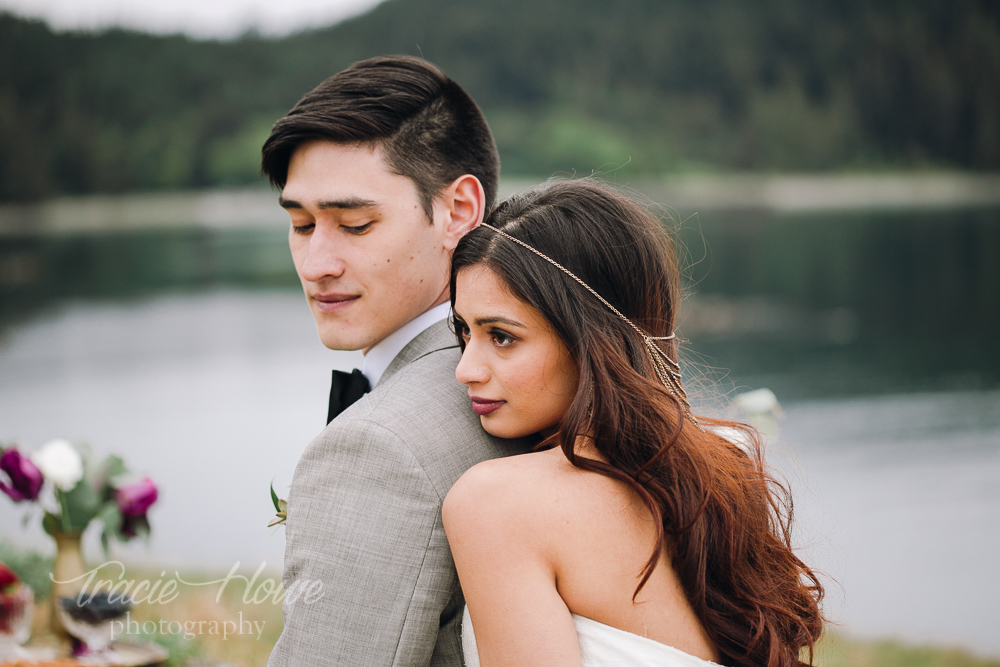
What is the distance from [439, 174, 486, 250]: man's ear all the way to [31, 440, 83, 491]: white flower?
275 centimetres

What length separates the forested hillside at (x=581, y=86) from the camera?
88.0m

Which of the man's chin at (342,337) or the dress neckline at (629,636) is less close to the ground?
the man's chin at (342,337)

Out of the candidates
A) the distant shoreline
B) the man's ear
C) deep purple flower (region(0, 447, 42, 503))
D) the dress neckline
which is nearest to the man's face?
the man's ear

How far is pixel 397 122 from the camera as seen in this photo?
230 centimetres

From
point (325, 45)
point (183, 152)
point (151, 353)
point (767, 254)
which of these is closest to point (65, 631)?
point (151, 353)

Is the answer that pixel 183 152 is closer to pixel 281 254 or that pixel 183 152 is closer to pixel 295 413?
pixel 281 254

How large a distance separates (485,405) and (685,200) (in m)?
103

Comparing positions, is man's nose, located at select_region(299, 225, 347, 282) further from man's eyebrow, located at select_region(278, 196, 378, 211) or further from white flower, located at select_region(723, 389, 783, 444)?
white flower, located at select_region(723, 389, 783, 444)

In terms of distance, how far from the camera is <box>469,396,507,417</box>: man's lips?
5.91 ft

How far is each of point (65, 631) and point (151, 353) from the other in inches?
1739

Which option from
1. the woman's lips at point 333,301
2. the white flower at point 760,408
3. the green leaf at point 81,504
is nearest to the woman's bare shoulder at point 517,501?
the woman's lips at point 333,301

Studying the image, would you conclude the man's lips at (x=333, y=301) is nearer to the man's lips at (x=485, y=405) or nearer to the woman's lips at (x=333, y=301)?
the woman's lips at (x=333, y=301)

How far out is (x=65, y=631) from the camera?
3848 mm

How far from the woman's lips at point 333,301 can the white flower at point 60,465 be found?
253 centimetres
